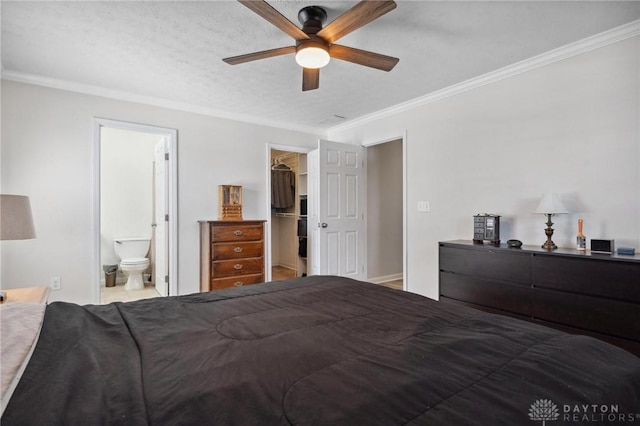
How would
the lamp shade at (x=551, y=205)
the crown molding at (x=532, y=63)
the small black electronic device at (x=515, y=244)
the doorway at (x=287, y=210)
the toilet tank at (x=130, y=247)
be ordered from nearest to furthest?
1. the crown molding at (x=532, y=63)
2. the lamp shade at (x=551, y=205)
3. the small black electronic device at (x=515, y=244)
4. the toilet tank at (x=130, y=247)
5. the doorway at (x=287, y=210)

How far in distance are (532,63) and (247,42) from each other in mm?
2497

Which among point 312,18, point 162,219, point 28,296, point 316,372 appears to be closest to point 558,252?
point 316,372

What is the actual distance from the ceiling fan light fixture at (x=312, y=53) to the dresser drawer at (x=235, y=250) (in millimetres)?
2239

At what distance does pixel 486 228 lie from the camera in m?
2.85

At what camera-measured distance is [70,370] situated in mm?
802

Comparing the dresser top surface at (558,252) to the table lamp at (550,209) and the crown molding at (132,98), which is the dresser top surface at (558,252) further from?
→ the crown molding at (132,98)

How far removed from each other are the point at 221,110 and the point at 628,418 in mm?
4256

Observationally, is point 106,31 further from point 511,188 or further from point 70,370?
point 511,188

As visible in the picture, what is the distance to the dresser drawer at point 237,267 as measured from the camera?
3.50 m

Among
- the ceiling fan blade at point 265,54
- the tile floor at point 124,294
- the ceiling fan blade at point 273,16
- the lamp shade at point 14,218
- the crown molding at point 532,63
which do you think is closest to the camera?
the ceiling fan blade at point 273,16

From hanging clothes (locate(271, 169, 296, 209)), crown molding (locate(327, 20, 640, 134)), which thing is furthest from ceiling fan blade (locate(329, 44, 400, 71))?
hanging clothes (locate(271, 169, 296, 209))

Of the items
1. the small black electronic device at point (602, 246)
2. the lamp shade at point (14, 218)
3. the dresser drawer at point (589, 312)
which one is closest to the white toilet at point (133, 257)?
the lamp shade at point (14, 218)

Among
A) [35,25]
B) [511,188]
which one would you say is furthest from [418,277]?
[35,25]

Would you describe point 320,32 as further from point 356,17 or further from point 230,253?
point 230,253
